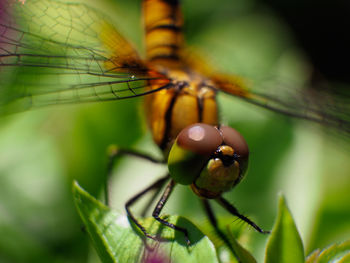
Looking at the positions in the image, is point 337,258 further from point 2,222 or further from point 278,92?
point 2,222

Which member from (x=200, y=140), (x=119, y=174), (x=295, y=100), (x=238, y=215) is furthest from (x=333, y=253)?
(x=119, y=174)

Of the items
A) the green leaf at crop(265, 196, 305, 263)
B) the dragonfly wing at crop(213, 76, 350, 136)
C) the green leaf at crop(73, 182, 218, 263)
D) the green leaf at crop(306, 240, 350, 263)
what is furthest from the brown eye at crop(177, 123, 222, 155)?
the dragonfly wing at crop(213, 76, 350, 136)

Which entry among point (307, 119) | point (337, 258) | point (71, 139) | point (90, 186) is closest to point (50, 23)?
point (71, 139)

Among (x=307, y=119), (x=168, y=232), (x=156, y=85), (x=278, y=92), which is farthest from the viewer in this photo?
(x=278, y=92)

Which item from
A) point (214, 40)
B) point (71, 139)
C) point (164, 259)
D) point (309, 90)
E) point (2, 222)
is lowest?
point (2, 222)

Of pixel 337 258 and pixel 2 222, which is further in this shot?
pixel 2 222
